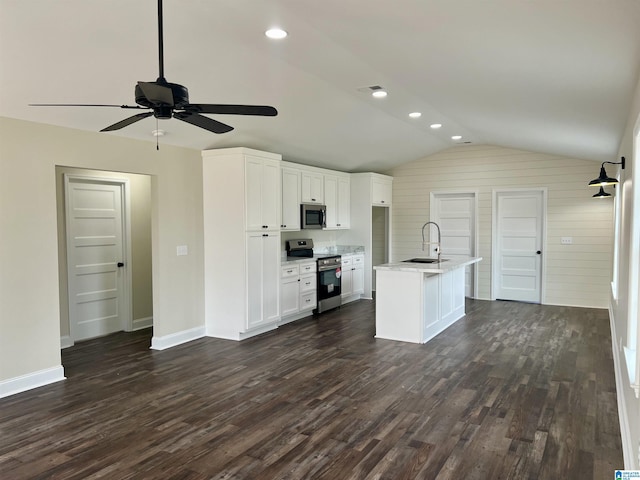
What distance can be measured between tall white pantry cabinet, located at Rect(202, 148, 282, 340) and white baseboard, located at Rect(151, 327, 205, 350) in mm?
174

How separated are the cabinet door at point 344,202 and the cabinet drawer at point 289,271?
6.20 ft

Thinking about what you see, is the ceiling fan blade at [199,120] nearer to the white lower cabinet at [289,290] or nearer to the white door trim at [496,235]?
the white lower cabinet at [289,290]

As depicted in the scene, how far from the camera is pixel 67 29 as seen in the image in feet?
9.40

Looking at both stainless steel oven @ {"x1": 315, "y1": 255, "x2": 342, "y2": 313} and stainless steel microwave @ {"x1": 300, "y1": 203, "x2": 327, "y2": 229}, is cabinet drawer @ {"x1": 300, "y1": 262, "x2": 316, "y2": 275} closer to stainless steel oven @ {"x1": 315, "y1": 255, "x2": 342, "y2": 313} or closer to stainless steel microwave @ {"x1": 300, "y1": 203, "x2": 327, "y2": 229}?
stainless steel oven @ {"x1": 315, "y1": 255, "x2": 342, "y2": 313}

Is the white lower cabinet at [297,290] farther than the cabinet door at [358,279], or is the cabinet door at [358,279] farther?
the cabinet door at [358,279]

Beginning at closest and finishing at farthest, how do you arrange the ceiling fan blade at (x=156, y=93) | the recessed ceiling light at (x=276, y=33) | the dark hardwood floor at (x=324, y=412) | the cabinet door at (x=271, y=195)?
the ceiling fan blade at (x=156, y=93)
the dark hardwood floor at (x=324, y=412)
the recessed ceiling light at (x=276, y=33)
the cabinet door at (x=271, y=195)

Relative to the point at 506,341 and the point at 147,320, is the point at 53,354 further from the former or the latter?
the point at 506,341

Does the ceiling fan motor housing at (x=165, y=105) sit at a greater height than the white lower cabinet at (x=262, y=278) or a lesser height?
greater

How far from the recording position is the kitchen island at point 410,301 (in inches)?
215

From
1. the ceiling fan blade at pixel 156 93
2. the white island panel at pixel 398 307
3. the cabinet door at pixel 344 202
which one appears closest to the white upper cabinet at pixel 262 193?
the white island panel at pixel 398 307

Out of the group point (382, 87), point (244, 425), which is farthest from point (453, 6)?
point (244, 425)

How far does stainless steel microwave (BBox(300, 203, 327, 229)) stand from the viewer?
7.12 metres

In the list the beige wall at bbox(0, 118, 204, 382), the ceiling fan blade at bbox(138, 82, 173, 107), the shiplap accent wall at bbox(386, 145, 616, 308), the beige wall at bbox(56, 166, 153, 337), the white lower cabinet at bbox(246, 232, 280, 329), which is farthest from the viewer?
the shiplap accent wall at bbox(386, 145, 616, 308)

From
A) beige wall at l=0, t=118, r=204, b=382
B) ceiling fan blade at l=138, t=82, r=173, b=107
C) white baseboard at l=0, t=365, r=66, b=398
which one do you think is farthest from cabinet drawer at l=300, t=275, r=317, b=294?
ceiling fan blade at l=138, t=82, r=173, b=107
